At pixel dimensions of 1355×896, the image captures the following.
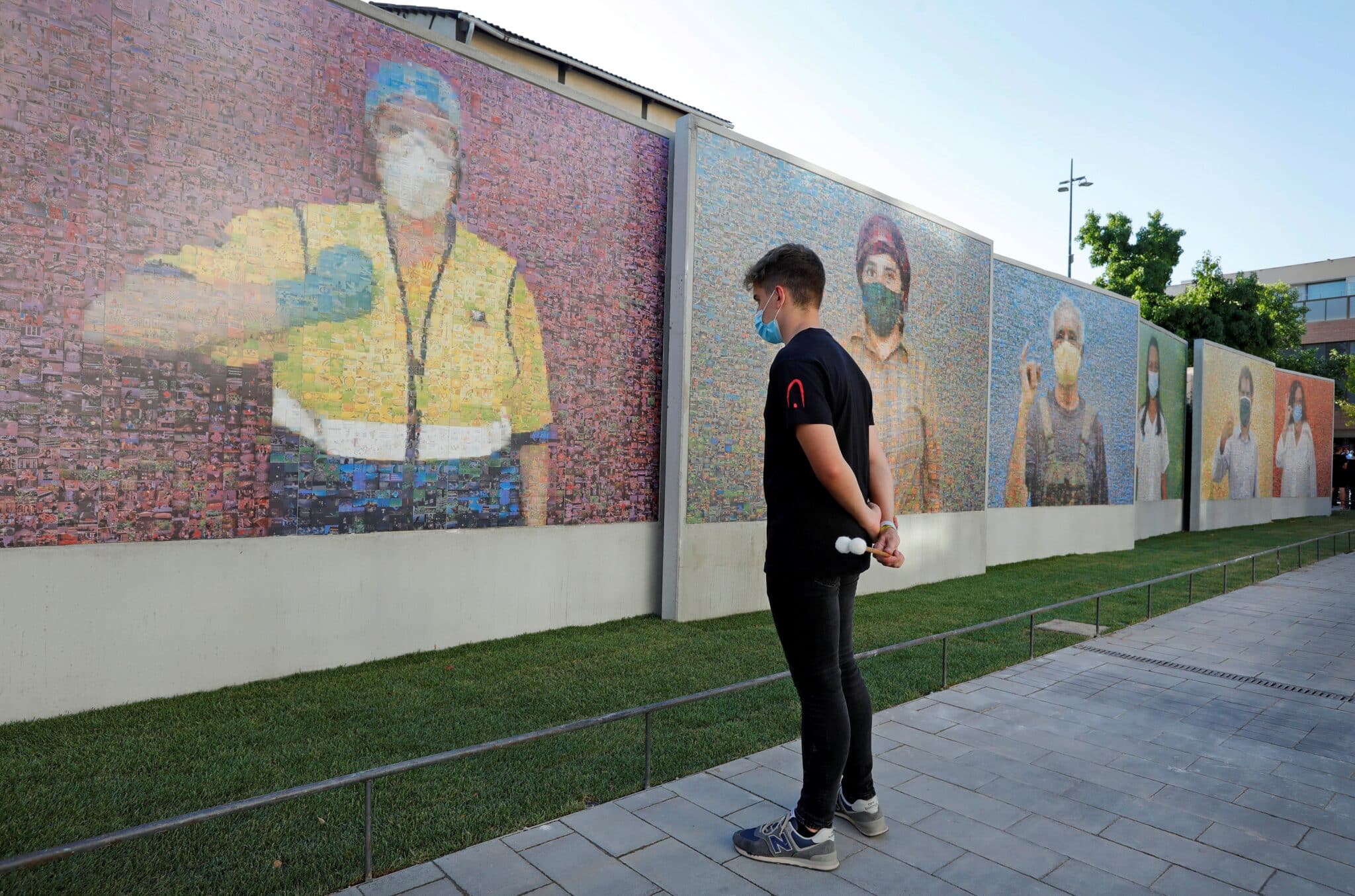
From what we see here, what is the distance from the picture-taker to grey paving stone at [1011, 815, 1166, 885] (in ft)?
8.89

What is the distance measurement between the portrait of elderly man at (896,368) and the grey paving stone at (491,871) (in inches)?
289

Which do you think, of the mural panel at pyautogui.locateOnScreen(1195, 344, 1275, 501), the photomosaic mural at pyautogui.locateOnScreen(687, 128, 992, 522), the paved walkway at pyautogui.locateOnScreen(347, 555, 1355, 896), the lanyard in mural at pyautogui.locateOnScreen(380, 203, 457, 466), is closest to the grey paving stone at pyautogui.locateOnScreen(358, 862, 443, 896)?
the paved walkway at pyautogui.locateOnScreen(347, 555, 1355, 896)

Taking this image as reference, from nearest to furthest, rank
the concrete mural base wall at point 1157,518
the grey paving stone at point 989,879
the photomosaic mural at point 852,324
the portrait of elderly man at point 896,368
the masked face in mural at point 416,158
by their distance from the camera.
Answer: the grey paving stone at point 989,879, the masked face in mural at point 416,158, the photomosaic mural at point 852,324, the portrait of elderly man at point 896,368, the concrete mural base wall at point 1157,518

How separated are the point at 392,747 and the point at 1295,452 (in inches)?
1144

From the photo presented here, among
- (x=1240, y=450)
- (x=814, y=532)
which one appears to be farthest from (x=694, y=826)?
(x=1240, y=450)

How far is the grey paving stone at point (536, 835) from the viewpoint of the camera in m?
2.86

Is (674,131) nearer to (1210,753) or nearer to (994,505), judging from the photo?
(1210,753)

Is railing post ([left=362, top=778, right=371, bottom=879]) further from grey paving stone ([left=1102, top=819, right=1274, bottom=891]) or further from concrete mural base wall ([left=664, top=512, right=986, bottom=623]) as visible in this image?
concrete mural base wall ([left=664, top=512, right=986, bottom=623])

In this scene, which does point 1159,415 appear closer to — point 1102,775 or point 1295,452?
point 1295,452

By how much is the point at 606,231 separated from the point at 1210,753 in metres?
5.84

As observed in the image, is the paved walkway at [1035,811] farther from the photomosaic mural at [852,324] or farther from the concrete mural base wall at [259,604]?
the photomosaic mural at [852,324]

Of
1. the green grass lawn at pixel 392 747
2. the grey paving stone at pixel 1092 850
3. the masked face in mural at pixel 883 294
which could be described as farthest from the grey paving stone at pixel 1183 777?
the masked face in mural at pixel 883 294

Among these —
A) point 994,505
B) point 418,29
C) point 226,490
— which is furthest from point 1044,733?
point 994,505

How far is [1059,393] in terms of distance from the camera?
45.5ft
